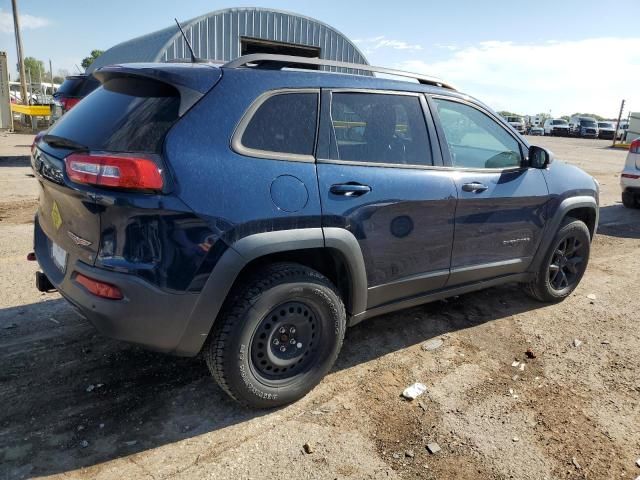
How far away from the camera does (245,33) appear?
1617cm

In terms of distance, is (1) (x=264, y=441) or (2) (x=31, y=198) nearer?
(1) (x=264, y=441)

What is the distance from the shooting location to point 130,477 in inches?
88.9

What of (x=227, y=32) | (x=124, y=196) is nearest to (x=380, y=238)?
(x=124, y=196)

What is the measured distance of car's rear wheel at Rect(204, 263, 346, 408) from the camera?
2.54m

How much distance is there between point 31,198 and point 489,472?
7.79 m

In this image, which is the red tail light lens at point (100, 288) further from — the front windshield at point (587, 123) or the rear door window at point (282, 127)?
the front windshield at point (587, 123)

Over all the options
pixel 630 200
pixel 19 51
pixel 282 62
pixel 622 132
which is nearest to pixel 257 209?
pixel 282 62

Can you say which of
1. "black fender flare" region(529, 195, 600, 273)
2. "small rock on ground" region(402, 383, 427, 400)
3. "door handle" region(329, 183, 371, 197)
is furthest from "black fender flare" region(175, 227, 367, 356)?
"black fender flare" region(529, 195, 600, 273)

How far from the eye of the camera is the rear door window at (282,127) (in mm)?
2570

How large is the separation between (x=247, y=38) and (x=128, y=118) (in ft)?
49.5

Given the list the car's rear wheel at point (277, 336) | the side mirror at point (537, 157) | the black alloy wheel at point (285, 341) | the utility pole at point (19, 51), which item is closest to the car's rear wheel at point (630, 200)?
the side mirror at point (537, 157)

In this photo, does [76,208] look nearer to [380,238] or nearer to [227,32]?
[380,238]

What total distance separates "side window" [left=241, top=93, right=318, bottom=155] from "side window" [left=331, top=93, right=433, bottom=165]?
163 mm

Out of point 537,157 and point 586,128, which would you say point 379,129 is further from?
point 586,128
